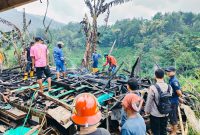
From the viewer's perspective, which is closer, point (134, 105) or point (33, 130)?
point (134, 105)

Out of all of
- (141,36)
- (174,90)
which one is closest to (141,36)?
(141,36)

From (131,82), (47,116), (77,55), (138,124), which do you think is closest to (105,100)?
(47,116)

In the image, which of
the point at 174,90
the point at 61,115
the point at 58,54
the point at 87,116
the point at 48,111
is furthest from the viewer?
the point at 58,54

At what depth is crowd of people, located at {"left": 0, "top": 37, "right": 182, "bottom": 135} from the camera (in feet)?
8.27

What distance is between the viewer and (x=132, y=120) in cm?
334

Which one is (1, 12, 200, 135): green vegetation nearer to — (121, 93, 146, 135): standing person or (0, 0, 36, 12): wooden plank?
(121, 93, 146, 135): standing person

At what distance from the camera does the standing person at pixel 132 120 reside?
3266 mm

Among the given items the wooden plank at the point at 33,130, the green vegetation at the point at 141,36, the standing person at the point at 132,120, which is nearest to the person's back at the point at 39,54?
the wooden plank at the point at 33,130

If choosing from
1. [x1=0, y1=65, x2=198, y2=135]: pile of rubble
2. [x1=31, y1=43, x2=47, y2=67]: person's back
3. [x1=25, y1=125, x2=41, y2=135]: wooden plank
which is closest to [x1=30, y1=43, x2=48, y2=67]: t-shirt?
[x1=31, y1=43, x2=47, y2=67]: person's back

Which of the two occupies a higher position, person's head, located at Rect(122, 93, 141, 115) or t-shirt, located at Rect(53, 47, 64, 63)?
t-shirt, located at Rect(53, 47, 64, 63)

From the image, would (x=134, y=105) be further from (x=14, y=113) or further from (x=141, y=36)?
(x=141, y=36)

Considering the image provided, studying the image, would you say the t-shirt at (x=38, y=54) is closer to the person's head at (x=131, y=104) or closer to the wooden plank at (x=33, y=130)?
the wooden plank at (x=33, y=130)

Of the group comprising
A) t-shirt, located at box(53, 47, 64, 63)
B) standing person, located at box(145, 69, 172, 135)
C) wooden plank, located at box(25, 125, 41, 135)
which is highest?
t-shirt, located at box(53, 47, 64, 63)

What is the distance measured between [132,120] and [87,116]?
3.32ft
